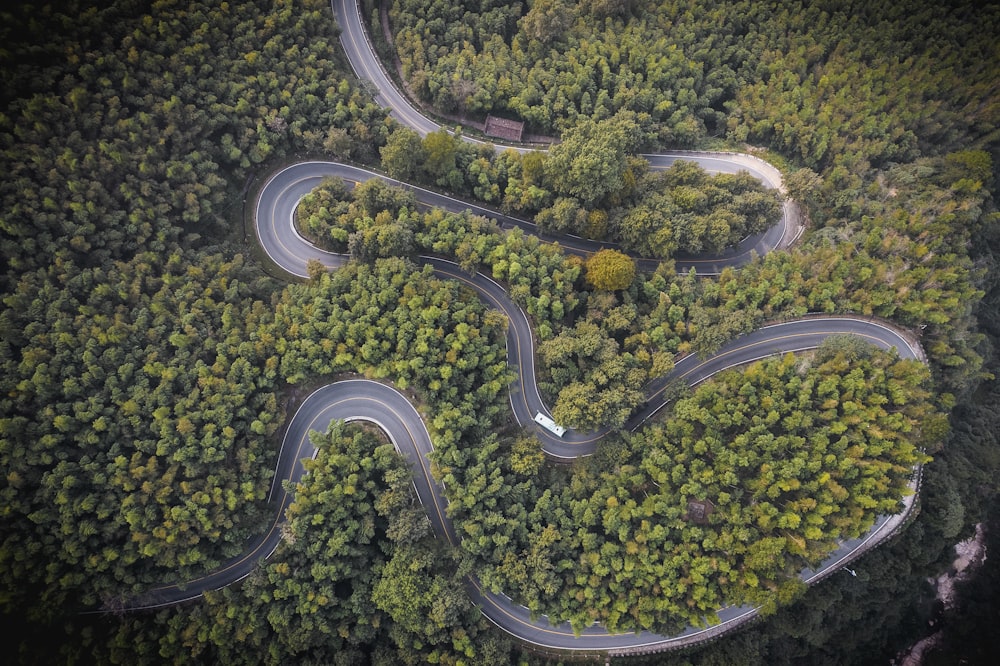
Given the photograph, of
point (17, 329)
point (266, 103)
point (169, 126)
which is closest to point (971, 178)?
point (266, 103)

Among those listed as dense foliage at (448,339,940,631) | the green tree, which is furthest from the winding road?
the green tree

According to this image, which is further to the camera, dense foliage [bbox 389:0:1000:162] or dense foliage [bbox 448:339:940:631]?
dense foliage [bbox 389:0:1000:162]

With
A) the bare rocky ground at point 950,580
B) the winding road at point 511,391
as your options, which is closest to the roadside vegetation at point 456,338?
the winding road at point 511,391

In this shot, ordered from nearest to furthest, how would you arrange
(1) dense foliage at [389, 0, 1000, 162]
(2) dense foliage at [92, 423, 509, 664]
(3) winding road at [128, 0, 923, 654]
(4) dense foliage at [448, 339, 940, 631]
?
(2) dense foliage at [92, 423, 509, 664]
(4) dense foliage at [448, 339, 940, 631]
(3) winding road at [128, 0, 923, 654]
(1) dense foliage at [389, 0, 1000, 162]

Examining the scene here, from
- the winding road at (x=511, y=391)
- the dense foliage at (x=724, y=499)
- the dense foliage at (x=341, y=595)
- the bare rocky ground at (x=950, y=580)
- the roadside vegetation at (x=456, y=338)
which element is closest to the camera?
the roadside vegetation at (x=456, y=338)

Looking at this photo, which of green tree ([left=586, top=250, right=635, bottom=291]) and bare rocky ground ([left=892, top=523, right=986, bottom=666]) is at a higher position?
green tree ([left=586, top=250, right=635, bottom=291])

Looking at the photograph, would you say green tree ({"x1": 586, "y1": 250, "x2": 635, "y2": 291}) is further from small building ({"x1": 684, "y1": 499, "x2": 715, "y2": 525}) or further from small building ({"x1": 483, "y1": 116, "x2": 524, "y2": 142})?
small building ({"x1": 684, "y1": 499, "x2": 715, "y2": 525})

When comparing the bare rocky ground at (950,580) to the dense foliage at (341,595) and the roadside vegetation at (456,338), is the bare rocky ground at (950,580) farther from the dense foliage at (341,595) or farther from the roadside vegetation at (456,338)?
A: the dense foliage at (341,595)
